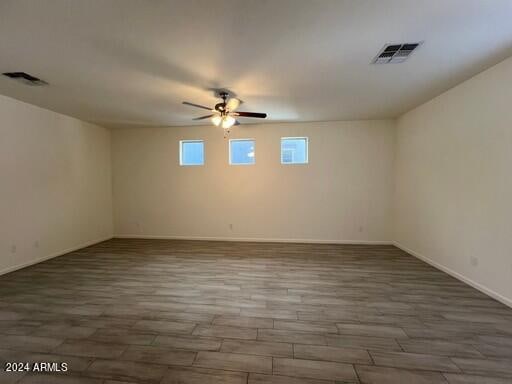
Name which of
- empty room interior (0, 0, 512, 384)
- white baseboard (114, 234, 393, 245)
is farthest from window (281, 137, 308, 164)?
→ white baseboard (114, 234, 393, 245)

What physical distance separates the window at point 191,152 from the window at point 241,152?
729 millimetres

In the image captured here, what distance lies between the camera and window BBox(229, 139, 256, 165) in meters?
5.66

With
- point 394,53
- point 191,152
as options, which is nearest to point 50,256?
point 191,152

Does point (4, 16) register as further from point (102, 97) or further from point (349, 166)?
point (349, 166)

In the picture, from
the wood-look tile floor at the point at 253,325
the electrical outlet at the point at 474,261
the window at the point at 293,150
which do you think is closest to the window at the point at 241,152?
the window at the point at 293,150

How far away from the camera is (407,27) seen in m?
2.04

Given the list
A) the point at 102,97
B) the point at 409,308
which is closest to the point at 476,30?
the point at 409,308

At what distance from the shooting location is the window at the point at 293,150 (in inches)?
219

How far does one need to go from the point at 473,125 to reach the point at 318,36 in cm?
249

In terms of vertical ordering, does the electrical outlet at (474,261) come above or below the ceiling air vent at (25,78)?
below

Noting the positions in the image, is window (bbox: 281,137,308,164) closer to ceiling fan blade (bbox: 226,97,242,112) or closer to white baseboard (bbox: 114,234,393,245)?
white baseboard (bbox: 114,234,393,245)

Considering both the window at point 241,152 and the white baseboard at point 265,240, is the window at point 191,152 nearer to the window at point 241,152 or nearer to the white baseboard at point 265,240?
the window at point 241,152

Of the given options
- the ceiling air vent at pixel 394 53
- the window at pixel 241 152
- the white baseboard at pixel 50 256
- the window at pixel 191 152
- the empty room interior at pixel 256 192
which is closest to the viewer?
the empty room interior at pixel 256 192

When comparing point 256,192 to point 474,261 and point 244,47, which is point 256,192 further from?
point 474,261
